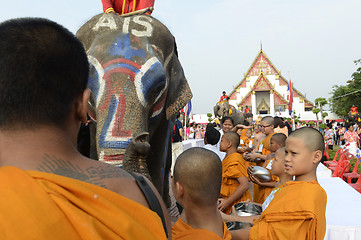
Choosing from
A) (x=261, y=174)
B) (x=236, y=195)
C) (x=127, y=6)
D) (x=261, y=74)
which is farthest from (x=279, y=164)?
(x=261, y=74)

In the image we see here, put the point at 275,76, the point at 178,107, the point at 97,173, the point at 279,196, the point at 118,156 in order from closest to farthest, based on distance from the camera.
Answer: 1. the point at 97,173
2. the point at 279,196
3. the point at 118,156
4. the point at 178,107
5. the point at 275,76

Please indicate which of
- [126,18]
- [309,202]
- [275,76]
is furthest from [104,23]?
[275,76]

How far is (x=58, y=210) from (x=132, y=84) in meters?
2.09

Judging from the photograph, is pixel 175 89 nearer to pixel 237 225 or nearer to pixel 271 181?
pixel 271 181

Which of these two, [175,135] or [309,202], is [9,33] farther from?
[175,135]

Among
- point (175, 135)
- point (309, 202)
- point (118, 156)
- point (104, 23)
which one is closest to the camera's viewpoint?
point (309, 202)

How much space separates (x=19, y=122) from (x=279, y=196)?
1.73 m

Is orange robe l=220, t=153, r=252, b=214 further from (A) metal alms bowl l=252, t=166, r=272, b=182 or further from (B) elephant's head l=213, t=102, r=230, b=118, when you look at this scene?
(B) elephant's head l=213, t=102, r=230, b=118

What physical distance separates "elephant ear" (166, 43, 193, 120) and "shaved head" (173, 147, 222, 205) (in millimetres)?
1690

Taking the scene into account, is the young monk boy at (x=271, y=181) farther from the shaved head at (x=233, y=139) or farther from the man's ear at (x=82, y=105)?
A: the man's ear at (x=82, y=105)

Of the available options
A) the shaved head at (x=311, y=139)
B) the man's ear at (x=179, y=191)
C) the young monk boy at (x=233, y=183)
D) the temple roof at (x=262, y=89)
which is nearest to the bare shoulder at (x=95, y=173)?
the man's ear at (x=179, y=191)

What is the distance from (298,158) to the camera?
7.75 feet

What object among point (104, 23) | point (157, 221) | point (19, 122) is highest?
point (104, 23)

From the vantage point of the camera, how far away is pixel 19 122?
1.00 meters
